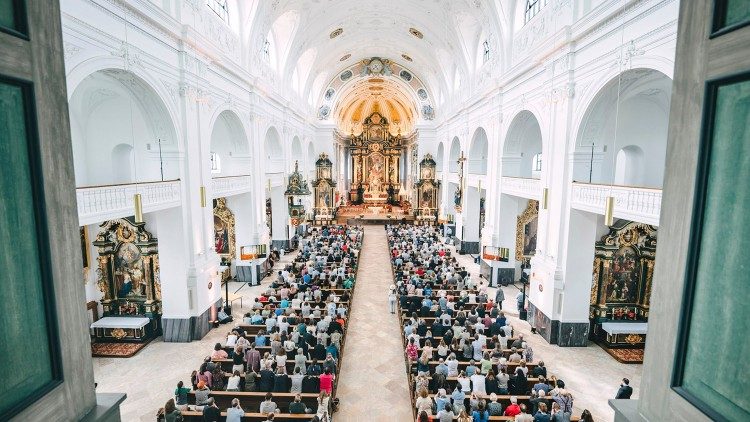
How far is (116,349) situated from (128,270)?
2.54 metres

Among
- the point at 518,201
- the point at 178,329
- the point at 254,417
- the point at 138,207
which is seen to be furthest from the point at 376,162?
the point at 254,417

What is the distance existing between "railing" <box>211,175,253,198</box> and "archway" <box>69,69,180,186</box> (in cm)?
217

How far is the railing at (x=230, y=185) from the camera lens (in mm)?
13815

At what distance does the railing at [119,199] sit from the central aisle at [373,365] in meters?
6.62

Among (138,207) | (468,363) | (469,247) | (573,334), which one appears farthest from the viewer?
(469,247)

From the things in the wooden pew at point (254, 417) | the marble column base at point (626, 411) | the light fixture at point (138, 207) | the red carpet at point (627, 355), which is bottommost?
the red carpet at point (627, 355)

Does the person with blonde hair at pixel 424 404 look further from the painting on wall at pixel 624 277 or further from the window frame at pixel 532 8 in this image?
the window frame at pixel 532 8

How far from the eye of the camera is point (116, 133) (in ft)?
40.2

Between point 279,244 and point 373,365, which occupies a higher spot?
point 279,244

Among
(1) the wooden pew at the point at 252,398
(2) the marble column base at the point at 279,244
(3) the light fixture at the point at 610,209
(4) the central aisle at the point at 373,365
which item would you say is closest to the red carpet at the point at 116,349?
(1) the wooden pew at the point at 252,398

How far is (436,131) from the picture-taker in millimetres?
35156

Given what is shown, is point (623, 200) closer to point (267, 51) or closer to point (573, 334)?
point (573, 334)

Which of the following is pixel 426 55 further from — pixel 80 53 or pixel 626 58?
pixel 80 53

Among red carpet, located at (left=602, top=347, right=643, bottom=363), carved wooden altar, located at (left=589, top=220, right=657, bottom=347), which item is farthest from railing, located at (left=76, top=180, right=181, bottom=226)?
red carpet, located at (left=602, top=347, right=643, bottom=363)
